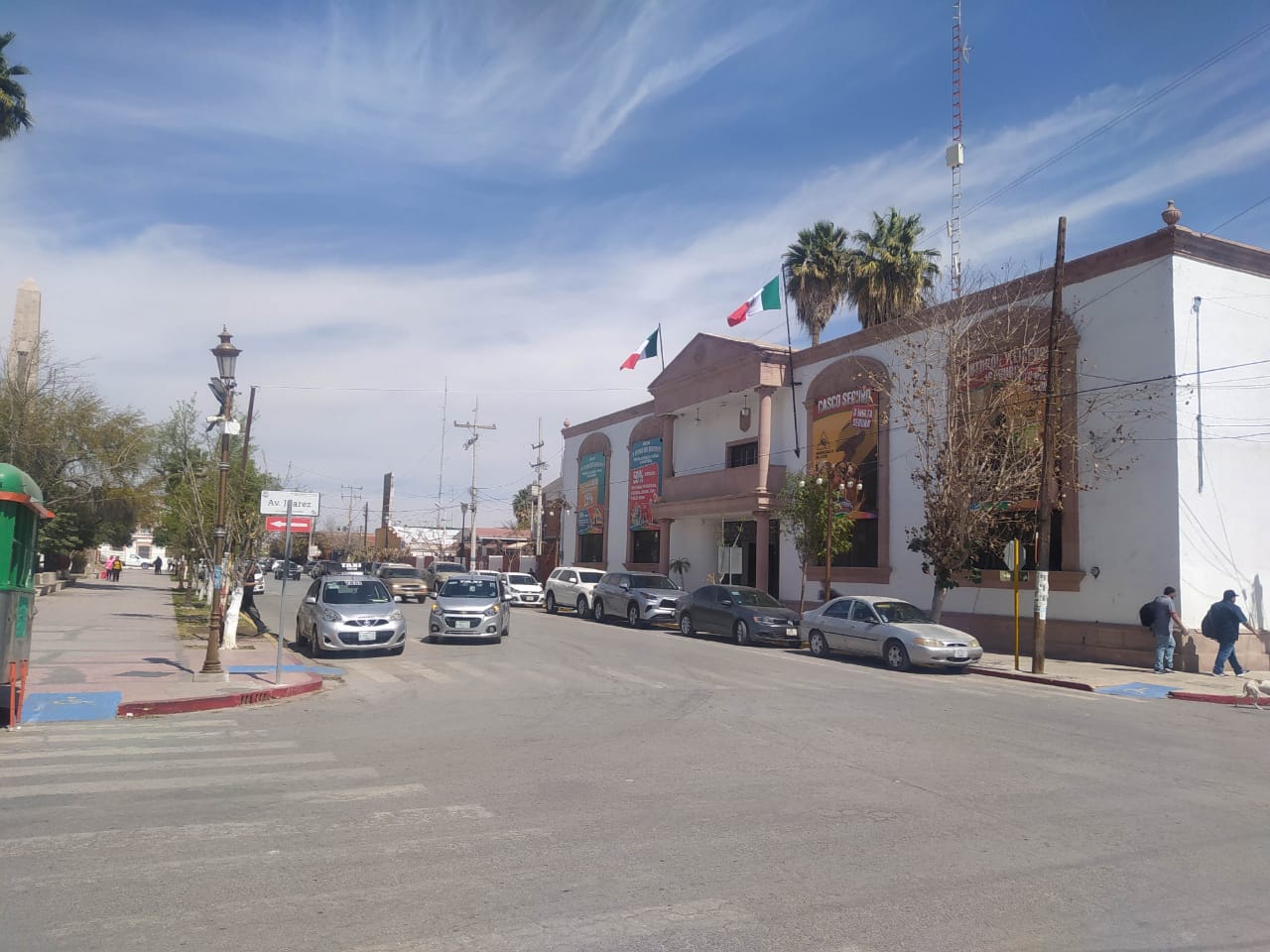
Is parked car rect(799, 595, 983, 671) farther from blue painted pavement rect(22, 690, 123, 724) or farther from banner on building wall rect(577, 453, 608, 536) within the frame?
banner on building wall rect(577, 453, 608, 536)

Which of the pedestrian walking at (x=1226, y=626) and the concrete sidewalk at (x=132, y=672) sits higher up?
the pedestrian walking at (x=1226, y=626)

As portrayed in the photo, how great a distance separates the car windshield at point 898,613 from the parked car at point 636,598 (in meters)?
9.55

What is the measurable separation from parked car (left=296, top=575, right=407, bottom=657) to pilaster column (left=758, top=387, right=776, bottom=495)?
15.2 metres

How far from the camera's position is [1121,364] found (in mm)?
21609

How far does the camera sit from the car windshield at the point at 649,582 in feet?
101

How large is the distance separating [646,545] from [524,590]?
218 inches

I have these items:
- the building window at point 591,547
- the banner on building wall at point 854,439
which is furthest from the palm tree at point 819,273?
the building window at point 591,547

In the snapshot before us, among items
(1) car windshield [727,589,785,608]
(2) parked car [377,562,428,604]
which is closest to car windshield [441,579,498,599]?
(1) car windshield [727,589,785,608]

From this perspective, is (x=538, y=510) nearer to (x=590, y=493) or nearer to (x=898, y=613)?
(x=590, y=493)

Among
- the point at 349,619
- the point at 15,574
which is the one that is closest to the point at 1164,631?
the point at 349,619

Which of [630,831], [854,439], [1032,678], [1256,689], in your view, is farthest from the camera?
[854,439]

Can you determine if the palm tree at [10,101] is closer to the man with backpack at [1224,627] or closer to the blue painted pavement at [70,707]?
the blue painted pavement at [70,707]

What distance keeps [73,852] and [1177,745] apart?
10.7m

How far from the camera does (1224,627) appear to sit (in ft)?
60.8
